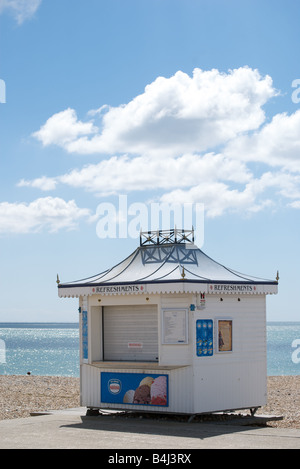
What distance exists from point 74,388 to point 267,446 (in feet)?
56.5

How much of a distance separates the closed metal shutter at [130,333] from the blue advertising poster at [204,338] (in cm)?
149

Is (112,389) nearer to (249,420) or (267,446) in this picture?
(249,420)

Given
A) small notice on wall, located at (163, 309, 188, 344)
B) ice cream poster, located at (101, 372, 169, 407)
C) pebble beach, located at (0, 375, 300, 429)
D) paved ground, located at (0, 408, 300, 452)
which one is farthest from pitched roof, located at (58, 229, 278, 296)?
pebble beach, located at (0, 375, 300, 429)

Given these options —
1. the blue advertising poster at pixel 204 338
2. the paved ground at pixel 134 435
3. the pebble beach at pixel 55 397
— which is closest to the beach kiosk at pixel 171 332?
the blue advertising poster at pixel 204 338

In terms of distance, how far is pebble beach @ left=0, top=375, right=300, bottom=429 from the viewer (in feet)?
67.3

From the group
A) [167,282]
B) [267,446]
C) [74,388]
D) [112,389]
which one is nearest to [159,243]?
[167,282]

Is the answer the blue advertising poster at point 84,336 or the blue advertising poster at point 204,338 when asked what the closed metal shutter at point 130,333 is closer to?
the blue advertising poster at point 84,336

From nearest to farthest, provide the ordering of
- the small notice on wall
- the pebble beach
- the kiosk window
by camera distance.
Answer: the small notice on wall → the kiosk window → the pebble beach

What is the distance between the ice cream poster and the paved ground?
42cm

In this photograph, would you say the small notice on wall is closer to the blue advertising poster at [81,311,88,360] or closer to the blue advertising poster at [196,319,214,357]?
the blue advertising poster at [196,319,214,357]

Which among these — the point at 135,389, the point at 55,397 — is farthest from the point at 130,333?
the point at 55,397

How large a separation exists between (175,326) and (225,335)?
1.29 meters

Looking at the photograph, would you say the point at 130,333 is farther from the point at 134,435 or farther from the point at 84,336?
the point at 134,435

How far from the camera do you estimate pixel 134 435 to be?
46.7 feet
